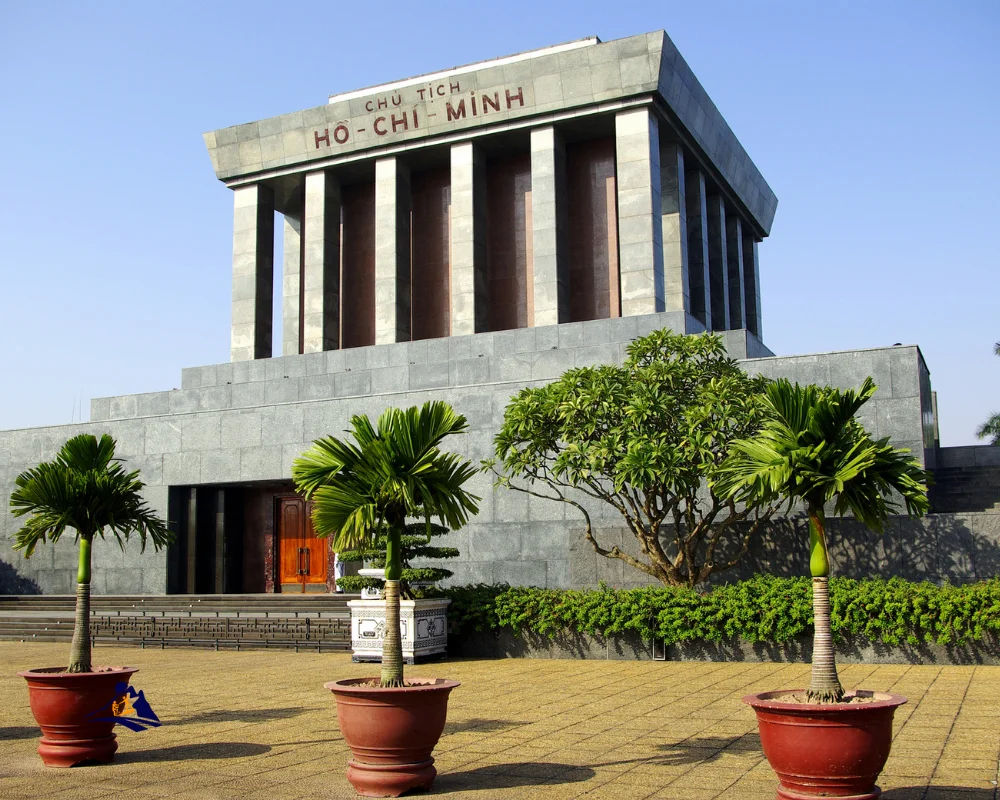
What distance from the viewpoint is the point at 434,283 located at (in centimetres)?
3356

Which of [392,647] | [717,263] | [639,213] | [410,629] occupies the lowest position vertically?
[410,629]

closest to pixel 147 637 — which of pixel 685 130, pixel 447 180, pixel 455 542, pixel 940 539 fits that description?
pixel 455 542

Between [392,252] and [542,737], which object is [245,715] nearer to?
[542,737]

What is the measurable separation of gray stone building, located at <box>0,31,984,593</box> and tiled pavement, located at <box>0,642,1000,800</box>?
8537 millimetres

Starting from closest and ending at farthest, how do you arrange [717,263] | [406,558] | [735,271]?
[406,558], [717,263], [735,271]

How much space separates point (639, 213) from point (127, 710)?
72.3ft

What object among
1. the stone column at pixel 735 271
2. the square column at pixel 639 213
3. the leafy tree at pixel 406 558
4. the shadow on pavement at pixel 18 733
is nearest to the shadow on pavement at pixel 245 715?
the shadow on pavement at pixel 18 733

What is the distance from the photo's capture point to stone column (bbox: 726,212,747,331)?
3891cm

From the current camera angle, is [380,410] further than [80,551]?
Yes

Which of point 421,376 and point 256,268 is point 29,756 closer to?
point 421,376

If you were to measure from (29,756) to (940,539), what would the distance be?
1474 cm

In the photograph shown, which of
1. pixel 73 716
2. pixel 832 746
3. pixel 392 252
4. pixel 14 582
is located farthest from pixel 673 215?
pixel 832 746

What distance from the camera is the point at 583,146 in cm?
3247

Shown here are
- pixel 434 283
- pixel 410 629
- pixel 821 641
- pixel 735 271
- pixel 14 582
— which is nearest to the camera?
pixel 821 641
